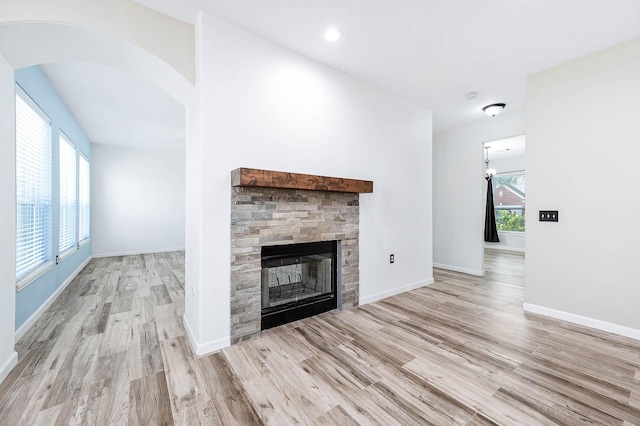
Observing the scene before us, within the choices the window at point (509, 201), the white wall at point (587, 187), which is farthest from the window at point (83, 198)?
the window at point (509, 201)

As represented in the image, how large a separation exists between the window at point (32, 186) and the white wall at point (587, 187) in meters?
5.35

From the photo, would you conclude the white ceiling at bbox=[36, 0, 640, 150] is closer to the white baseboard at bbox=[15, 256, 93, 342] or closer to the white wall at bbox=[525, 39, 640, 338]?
the white wall at bbox=[525, 39, 640, 338]

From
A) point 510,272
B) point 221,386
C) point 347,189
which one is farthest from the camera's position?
point 510,272

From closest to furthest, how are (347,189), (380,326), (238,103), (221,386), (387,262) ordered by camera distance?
(221,386) → (238,103) → (380,326) → (347,189) → (387,262)

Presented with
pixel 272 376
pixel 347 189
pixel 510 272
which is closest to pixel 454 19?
pixel 347 189

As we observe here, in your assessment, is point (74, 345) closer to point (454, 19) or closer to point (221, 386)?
point (221, 386)

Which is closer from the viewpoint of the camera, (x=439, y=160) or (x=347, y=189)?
(x=347, y=189)

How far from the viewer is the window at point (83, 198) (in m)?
5.40

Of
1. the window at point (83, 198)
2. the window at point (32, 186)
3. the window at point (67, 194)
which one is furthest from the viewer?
the window at point (83, 198)

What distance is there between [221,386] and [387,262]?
2372 millimetres

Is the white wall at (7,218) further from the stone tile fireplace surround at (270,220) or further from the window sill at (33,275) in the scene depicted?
the stone tile fireplace surround at (270,220)

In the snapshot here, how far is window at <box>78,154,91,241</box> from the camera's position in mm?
5402

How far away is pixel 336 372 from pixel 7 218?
2500 mm

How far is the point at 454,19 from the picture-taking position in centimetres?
221
